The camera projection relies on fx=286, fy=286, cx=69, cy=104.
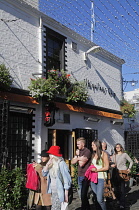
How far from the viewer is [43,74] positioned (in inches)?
391

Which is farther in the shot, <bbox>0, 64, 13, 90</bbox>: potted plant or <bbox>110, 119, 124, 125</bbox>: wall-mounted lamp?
<bbox>110, 119, 124, 125</bbox>: wall-mounted lamp

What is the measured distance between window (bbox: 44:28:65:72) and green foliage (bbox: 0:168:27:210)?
4.71 meters

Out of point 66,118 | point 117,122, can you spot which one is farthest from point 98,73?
point 66,118

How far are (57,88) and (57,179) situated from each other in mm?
5091

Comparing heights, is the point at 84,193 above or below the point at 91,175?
below

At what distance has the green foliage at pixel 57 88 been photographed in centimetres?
908

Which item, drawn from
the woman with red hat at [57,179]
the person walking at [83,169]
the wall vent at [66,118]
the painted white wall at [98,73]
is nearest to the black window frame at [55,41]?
the painted white wall at [98,73]

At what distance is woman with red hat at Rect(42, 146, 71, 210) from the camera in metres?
4.86

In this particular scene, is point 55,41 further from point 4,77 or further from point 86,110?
point 4,77

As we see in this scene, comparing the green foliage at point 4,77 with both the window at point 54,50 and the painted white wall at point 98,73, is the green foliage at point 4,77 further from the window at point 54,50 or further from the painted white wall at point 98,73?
the painted white wall at point 98,73

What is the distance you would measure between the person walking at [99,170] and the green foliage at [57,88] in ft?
10.5

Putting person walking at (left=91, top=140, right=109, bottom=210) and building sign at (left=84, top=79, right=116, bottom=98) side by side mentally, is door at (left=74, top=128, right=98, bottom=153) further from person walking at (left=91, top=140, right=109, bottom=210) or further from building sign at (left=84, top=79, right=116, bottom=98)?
person walking at (left=91, top=140, right=109, bottom=210)

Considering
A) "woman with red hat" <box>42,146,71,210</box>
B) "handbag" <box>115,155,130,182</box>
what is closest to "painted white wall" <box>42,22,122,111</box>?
"handbag" <box>115,155,130,182</box>

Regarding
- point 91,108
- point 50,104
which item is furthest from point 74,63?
point 50,104
